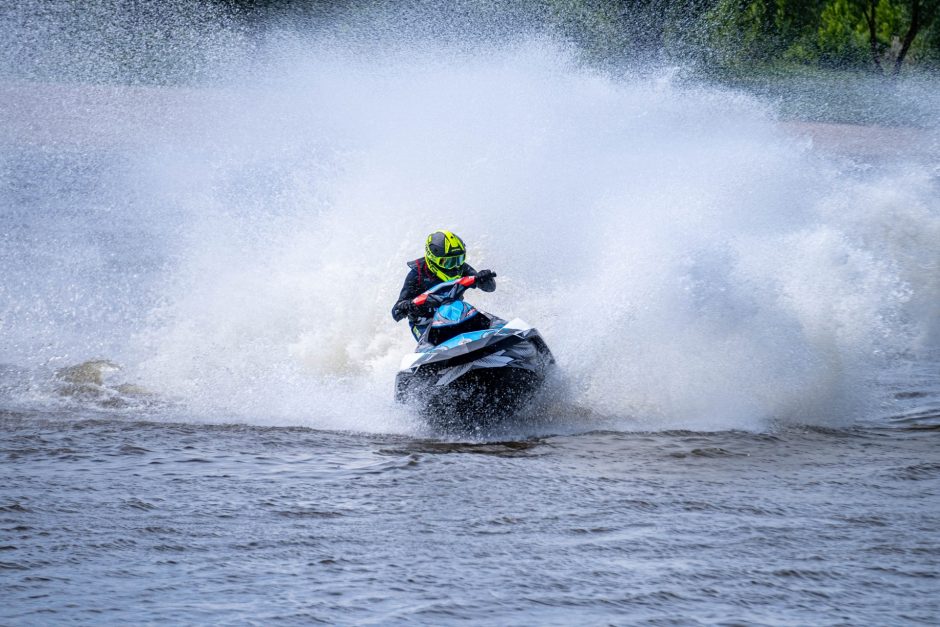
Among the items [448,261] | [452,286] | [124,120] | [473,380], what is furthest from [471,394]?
[124,120]

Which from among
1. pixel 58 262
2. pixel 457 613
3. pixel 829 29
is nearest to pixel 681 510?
pixel 457 613

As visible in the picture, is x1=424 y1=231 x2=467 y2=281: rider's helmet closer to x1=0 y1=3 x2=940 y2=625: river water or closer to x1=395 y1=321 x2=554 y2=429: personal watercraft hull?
x1=395 y1=321 x2=554 y2=429: personal watercraft hull

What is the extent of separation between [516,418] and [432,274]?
192 cm

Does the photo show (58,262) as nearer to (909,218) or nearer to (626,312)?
(626,312)

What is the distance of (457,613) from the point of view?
5387 millimetres

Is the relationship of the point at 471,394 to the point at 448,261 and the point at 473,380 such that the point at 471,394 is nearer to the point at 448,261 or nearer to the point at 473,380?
the point at 473,380

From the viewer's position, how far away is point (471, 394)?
9141 mm

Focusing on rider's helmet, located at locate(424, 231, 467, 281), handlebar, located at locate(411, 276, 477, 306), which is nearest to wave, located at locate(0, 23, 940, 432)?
handlebar, located at locate(411, 276, 477, 306)

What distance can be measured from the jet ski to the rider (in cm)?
56

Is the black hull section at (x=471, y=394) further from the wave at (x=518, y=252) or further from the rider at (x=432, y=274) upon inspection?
the rider at (x=432, y=274)

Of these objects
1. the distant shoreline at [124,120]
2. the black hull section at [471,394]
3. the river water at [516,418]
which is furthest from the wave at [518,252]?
the distant shoreline at [124,120]

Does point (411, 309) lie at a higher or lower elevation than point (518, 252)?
lower

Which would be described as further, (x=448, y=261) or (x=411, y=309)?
(x=448, y=261)

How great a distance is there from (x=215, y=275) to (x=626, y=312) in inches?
261
